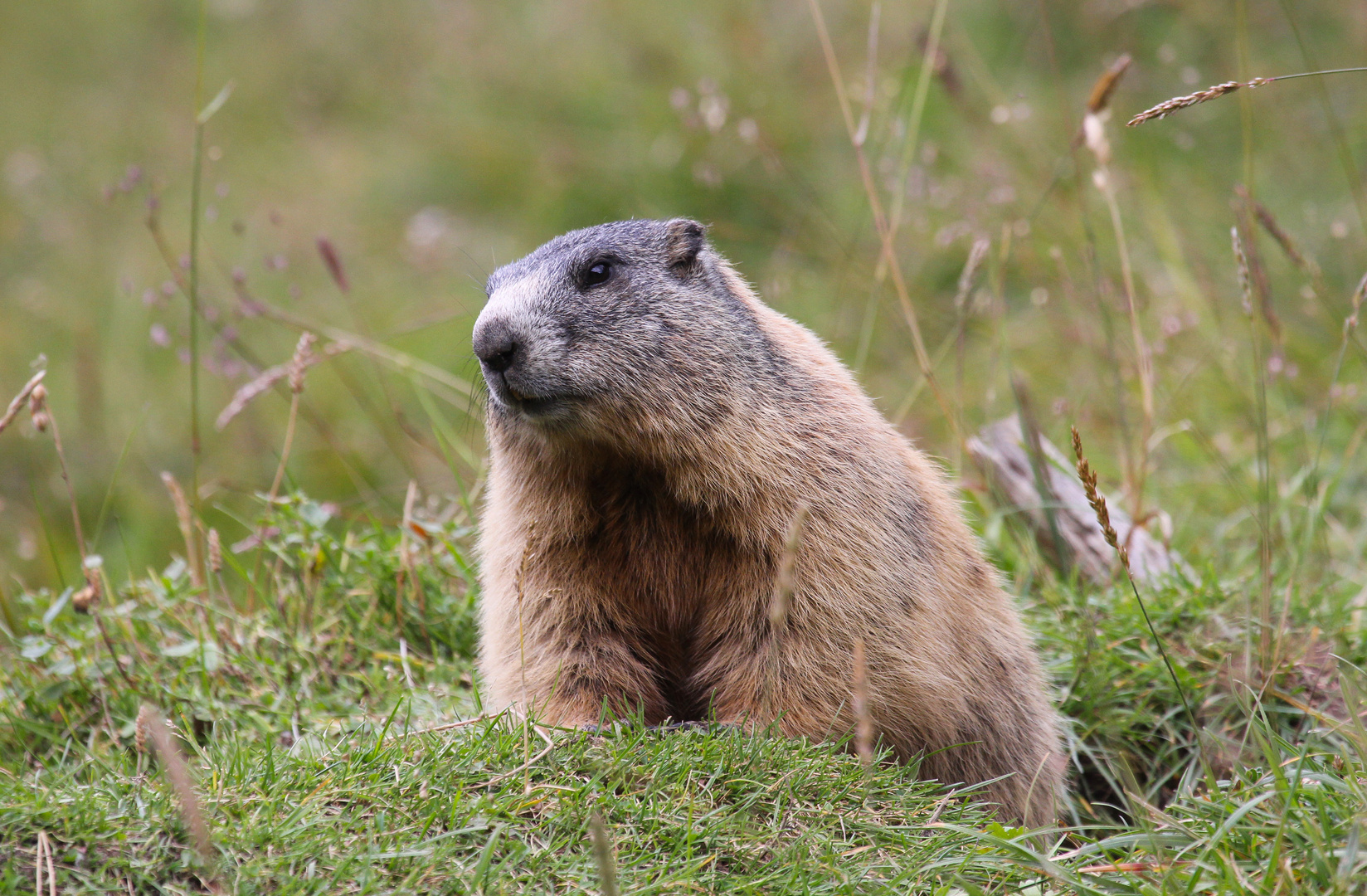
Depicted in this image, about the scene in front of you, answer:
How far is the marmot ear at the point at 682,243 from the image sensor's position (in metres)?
4.16

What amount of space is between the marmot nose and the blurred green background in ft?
6.48

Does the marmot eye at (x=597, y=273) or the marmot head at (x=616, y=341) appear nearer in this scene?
the marmot head at (x=616, y=341)

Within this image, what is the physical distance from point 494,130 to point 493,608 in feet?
25.9

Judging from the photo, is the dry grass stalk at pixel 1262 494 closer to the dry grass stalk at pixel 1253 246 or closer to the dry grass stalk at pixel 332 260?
the dry grass stalk at pixel 1253 246

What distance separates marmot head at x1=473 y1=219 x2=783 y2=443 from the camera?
3645 mm

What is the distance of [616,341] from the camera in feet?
12.4

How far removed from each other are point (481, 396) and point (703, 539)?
1295 mm

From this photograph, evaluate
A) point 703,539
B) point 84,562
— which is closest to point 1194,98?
point 703,539

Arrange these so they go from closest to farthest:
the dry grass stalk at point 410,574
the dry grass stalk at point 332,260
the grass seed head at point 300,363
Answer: the grass seed head at point 300,363 < the dry grass stalk at point 410,574 < the dry grass stalk at point 332,260

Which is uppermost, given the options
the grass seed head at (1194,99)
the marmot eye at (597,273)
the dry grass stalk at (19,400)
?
the grass seed head at (1194,99)

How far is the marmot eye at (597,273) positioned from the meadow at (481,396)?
2.56ft

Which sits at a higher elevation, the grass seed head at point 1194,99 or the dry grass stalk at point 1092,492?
the grass seed head at point 1194,99

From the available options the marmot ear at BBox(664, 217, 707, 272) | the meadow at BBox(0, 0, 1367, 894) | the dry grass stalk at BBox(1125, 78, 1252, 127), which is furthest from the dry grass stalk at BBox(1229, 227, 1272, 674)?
the marmot ear at BBox(664, 217, 707, 272)

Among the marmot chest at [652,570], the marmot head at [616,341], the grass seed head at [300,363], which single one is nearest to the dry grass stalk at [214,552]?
the grass seed head at [300,363]
